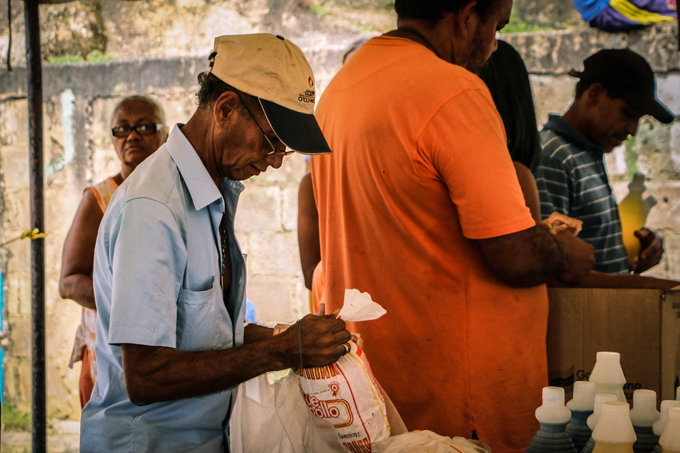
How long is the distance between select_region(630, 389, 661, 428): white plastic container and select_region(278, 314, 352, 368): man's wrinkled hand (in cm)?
58

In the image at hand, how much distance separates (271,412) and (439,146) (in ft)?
2.47

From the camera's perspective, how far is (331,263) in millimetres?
1801

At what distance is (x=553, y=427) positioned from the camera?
1.14 m

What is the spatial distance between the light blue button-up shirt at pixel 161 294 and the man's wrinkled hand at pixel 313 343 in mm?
169

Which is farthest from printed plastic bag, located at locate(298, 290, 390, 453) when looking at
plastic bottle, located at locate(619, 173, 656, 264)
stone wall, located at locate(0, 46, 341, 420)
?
stone wall, located at locate(0, 46, 341, 420)

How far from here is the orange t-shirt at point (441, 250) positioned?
147 centimetres

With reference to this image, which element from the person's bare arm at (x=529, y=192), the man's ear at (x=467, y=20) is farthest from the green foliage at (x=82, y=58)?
the person's bare arm at (x=529, y=192)

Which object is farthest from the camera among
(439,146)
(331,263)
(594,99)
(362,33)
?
(362,33)

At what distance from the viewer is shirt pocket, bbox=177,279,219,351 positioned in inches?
48.1

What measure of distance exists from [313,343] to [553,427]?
497 mm

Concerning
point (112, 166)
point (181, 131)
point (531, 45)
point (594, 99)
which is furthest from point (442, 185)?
point (112, 166)

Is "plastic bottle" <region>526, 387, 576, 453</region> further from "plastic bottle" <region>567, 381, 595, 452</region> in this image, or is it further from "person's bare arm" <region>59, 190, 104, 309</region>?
"person's bare arm" <region>59, 190, 104, 309</region>

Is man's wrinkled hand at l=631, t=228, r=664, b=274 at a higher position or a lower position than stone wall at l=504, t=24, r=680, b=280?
lower

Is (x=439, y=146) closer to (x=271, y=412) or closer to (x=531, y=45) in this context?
(x=271, y=412)
